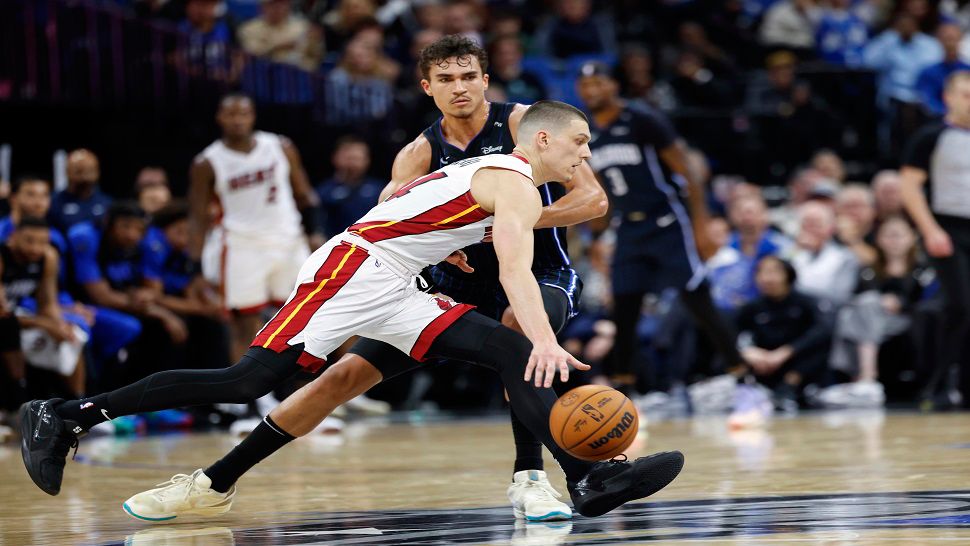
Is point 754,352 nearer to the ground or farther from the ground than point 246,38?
nearer to the ground

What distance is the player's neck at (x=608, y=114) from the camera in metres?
8.77

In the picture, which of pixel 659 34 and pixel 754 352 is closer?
pixel 754 352

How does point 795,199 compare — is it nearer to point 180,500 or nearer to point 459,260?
point 459,260

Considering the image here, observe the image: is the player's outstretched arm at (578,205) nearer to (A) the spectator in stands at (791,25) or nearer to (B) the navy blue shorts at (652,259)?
(B) the navy blue shorts at (652,259)

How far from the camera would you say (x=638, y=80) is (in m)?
14.6

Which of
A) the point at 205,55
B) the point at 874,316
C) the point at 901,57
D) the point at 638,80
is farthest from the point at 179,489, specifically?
the point at 901,57

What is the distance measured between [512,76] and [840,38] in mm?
4670

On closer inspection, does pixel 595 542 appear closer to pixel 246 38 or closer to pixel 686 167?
pixel 686 167

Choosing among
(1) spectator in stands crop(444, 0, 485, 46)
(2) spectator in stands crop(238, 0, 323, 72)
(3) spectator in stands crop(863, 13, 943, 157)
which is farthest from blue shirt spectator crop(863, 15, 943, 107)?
(2) spectator in stands crop(238, 0, 323, 72)

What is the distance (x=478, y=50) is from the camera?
207 inches

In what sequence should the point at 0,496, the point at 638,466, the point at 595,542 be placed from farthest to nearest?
1. the point at 0,496
2. the point at 638,466
3. the point at 595,542

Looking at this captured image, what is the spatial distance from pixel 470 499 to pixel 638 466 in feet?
3.76

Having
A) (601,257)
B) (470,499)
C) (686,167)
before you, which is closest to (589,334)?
(601,257)

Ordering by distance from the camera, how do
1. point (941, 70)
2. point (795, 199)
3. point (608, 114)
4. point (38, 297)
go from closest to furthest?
point (608, 114) < point (38, 297) < point (795, 199) < point (941, 70)
